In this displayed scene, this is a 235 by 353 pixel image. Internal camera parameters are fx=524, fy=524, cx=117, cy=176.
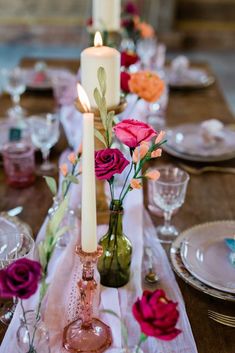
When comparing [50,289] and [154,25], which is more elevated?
[50,289]

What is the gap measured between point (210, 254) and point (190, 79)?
143 centimetres

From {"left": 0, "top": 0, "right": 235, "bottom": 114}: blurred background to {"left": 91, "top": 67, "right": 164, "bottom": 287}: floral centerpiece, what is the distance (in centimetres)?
478

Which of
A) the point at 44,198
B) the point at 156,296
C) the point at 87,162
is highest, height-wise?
the point at 87,162

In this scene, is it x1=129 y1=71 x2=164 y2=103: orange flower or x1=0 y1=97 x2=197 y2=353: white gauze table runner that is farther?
x1=129 y1=71 x2=164 y2=103: orange flower

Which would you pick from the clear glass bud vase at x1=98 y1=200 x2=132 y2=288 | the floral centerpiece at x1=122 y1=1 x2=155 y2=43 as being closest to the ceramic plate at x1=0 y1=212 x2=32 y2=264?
the clear glass bud vase at x1=98 y1=200 x2=132 y2=288

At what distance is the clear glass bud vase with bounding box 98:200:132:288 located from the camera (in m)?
1.04

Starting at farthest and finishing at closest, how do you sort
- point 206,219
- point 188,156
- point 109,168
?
1. point 188,156
2. point 206,219
3. point 109,168

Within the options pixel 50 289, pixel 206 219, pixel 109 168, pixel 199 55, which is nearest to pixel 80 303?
pixel 50 289

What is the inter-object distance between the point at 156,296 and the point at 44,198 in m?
0.79

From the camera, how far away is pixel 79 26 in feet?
18.8

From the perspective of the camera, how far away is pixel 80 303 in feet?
3.21

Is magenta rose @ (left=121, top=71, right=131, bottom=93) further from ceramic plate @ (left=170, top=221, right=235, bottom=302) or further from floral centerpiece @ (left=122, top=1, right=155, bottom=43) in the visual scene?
floral centerpiece @ (left=122, top=1, right=155, bottom=43)

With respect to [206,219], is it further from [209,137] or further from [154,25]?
[154,25]

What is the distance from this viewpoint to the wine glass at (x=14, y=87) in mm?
2029
